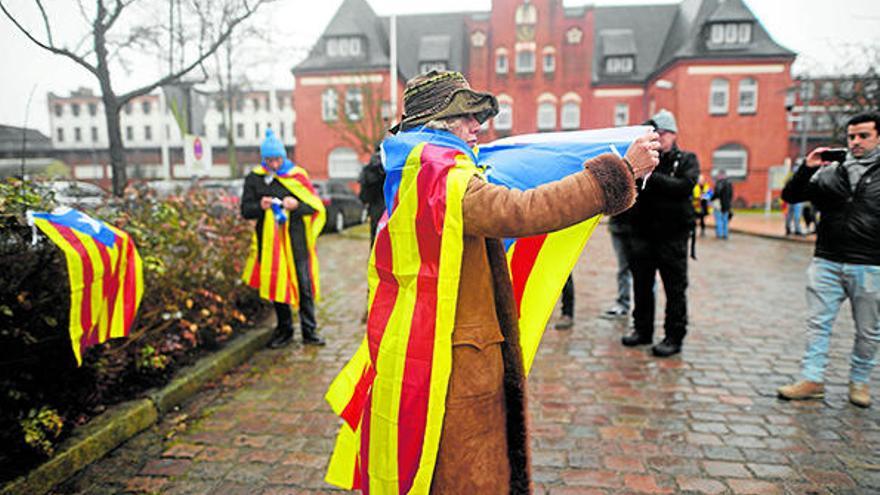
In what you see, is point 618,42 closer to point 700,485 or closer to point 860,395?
point 860,395

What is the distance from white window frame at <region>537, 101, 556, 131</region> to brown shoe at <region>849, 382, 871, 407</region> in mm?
35558

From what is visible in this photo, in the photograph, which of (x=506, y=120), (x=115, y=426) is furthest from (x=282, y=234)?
(x=506, y=120)

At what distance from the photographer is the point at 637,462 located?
3350mm

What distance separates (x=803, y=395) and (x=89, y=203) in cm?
573

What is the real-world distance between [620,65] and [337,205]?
93.4 ft

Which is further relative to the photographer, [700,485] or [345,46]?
[345,46]

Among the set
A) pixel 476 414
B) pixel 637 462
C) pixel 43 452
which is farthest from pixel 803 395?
pixel 43 452

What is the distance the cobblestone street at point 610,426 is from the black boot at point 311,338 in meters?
0.14

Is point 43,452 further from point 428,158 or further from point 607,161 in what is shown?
point 607,161

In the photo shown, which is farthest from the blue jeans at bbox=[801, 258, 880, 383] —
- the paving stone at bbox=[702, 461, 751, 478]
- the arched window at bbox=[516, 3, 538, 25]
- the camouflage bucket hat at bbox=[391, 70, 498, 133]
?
the arched window at bbox=[516, 3, 538, 25]

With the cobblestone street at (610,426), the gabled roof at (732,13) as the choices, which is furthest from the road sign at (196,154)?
the gabled roof at (732,13)

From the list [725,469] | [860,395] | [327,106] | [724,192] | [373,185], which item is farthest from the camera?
[327,106]

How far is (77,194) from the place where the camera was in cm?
431

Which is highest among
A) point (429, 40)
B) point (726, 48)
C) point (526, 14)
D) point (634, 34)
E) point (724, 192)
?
point (526, 14)
